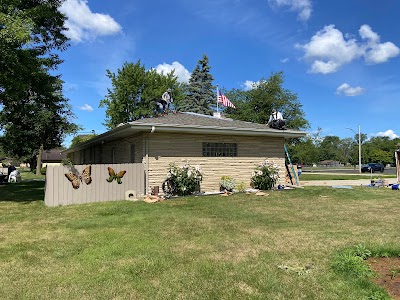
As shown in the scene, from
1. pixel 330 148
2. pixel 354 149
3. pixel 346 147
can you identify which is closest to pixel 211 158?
pixel 354 149

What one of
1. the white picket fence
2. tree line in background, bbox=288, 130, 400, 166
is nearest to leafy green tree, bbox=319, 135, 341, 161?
tree line in background, bbox=288, 130, 400, 166

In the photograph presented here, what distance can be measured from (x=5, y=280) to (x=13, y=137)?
35.4m

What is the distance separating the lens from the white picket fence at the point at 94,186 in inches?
398

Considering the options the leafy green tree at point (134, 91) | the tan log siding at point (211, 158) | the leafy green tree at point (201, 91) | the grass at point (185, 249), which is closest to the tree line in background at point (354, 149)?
the leafy green tree at point (201, 91)

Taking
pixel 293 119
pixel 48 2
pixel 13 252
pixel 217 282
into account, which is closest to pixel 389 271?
pixel 217 282

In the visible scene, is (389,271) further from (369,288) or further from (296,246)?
(296,246)

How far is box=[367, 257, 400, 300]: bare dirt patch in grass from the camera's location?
3.68 m

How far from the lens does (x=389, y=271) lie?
4.24 meters

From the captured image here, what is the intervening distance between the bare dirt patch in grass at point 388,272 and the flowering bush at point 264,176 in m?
9.27

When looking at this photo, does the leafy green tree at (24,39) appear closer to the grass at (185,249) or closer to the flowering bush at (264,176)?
the grass at (185,249)

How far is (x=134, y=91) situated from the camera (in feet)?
116

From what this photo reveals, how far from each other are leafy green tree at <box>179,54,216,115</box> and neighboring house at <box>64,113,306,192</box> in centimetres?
2796

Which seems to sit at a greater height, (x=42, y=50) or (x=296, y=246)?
(x=42, y=50)

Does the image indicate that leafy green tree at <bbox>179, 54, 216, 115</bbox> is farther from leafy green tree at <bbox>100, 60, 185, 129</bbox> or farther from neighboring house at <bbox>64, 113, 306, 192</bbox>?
neighboring house at <bbox>64, 113, 306, 192</bbox>
